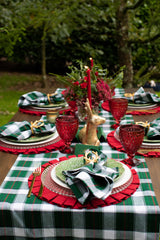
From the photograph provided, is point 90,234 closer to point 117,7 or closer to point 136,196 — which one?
point 136,196

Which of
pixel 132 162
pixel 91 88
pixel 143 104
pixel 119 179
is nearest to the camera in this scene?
pixel 119 179

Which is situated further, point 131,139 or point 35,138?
point 35,138

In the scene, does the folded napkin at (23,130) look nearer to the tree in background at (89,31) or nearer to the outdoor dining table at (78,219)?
the outdoor dining table at (78,219)

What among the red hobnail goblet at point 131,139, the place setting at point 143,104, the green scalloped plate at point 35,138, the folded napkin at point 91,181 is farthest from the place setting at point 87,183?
the place setting at point 143,104

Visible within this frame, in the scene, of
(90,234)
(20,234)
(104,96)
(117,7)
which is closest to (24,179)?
(20,234)

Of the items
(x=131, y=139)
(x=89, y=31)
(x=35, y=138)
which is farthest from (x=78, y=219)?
(x=89, y=31)

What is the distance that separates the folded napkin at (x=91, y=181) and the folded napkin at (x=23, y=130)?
60 cm

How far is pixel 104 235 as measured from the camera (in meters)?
1.03

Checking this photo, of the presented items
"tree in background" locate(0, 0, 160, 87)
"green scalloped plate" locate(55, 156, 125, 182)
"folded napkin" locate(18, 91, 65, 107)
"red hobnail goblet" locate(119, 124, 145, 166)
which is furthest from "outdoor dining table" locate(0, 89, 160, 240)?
"tree in background" locate(0, 0, 160, 87)

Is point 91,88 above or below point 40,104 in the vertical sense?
above

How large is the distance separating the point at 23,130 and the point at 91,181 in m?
0.79

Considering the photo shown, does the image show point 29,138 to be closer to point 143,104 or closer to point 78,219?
point 78,219

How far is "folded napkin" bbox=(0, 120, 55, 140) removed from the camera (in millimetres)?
1671

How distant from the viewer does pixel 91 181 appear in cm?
107
